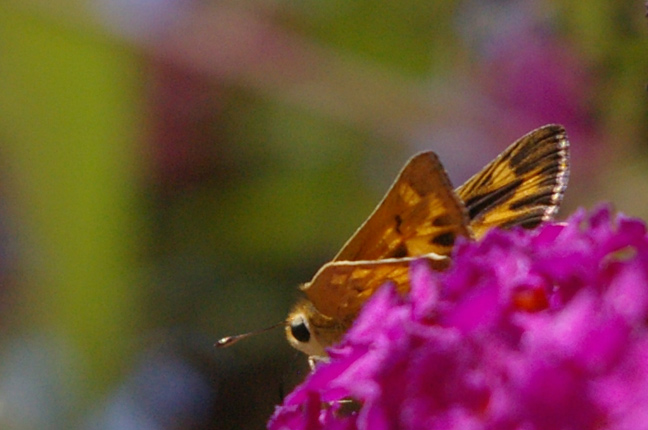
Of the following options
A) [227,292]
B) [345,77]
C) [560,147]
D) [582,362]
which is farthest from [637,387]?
[227,292]

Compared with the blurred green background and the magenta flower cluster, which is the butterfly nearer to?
the magenta flower cluster

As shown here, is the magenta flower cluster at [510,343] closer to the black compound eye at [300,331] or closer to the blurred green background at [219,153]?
the black compound eye at [300,331]

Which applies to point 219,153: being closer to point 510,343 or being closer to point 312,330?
point 312,330

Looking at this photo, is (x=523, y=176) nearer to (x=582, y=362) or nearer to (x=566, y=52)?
(x=582, y=362)

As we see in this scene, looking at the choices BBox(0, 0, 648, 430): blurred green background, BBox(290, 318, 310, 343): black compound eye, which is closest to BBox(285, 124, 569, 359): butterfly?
BBox(290, 318, 310, 343): black compound eye

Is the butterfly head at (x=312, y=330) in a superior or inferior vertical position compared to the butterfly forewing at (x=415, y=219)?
inferior

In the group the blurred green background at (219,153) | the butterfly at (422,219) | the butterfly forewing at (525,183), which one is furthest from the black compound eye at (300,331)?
the blurred green background at (219,153)

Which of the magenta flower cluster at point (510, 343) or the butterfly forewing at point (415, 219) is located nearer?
the magenta flower cluster at point (510, 343)

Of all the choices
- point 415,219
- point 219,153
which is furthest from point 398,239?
point 219,153
